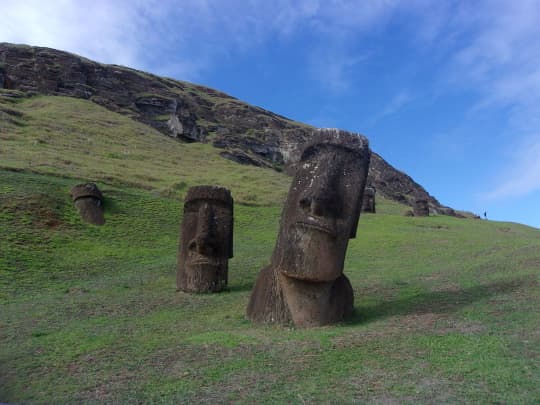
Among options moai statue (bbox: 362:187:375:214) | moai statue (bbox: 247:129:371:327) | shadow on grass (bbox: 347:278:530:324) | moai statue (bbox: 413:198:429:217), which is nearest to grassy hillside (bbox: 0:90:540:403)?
shadow on grass (bbox: 347:278:530:324)

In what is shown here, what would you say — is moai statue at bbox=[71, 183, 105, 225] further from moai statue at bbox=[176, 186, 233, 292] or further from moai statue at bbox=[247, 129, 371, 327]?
moai statue at bbox=[247, 129, 371, 327]

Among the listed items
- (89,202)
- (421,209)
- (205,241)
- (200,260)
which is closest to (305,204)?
(205,241)

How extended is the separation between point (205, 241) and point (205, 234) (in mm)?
175

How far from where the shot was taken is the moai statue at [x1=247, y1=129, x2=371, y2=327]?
28.6 feet

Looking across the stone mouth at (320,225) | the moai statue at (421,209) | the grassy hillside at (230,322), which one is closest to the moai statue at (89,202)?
the grassy hillside at (230,322)

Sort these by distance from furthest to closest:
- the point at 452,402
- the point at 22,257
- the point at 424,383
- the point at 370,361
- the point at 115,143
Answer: the point at 115,143 < the point at 22,257 < the point at 370,361 < the point at 424,383 < the point at 452,402

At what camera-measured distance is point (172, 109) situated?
82.6 meters

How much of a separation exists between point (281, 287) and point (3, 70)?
7434 centimetres

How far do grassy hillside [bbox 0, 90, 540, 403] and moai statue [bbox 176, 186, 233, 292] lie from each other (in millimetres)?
558

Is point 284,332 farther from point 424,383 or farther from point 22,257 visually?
point 22,257

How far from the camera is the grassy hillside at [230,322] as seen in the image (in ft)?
19.3

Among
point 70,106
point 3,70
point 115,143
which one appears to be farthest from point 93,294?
point 3,70

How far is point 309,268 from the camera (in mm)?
8594

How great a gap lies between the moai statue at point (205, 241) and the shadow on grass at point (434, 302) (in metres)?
4.50
